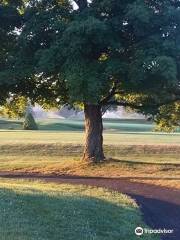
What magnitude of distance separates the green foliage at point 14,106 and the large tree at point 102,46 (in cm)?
405

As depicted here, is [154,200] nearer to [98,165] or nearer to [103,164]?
[98,165]

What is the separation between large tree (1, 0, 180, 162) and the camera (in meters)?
19.8

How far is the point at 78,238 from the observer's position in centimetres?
912

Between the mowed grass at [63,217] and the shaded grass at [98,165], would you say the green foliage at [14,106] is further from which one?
the mowed grass at [63,217]

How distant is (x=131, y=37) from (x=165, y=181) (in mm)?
5797

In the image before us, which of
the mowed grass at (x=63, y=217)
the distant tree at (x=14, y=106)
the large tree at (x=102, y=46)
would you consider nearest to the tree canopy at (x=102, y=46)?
the large tree at (x=102, y=46)

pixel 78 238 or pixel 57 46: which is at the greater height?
pixel 57 46

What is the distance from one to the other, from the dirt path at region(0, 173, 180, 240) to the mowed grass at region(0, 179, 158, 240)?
13.5 inches

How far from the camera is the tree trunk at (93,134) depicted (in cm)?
2558

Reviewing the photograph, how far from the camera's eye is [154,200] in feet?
48.0

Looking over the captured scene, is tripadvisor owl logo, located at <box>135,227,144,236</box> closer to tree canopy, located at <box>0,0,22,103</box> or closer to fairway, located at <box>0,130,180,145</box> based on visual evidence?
tree canopy, located at <box>0,0,22,103</box>

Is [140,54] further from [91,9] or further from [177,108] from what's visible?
[177,108]

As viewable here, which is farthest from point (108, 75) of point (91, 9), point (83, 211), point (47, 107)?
point (83, 211)

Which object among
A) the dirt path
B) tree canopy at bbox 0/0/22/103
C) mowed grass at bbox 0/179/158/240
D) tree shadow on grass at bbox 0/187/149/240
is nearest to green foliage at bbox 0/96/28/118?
tree canopy at bbox 0/0/22/103
